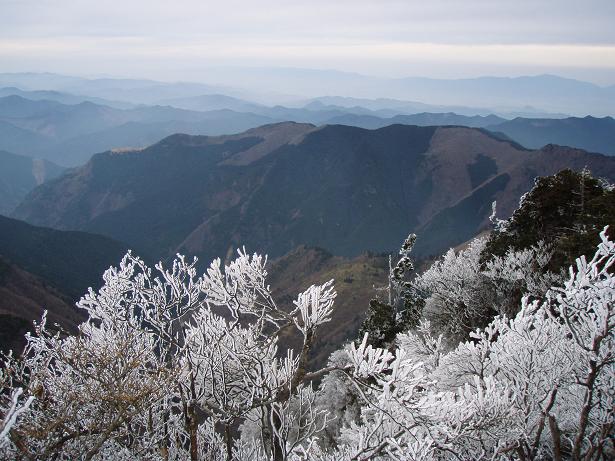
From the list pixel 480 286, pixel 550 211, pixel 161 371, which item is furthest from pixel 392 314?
pixel 161 371

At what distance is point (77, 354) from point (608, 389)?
11183 millimetres

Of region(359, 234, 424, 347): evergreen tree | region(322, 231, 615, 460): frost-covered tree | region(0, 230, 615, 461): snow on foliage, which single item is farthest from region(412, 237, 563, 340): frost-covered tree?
region(0, 230, 615, 461): snow on foliage

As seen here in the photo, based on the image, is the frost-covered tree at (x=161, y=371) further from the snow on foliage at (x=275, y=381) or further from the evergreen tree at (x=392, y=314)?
the evergreen tree at (x=392, y=314)

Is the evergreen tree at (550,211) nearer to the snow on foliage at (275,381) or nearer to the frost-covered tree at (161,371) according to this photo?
the snow on foliage at (275,381)

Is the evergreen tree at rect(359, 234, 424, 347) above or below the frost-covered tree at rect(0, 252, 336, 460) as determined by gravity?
below

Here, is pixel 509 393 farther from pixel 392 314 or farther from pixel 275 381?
pixel 392 314

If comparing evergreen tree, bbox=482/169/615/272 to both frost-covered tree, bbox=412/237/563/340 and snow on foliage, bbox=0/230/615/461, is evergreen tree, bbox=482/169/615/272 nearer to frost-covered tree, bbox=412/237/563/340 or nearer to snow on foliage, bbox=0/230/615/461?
frost-covered tree, bbox=412/237/563/340

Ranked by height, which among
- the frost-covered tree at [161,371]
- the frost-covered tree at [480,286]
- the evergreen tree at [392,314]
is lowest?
the evergreen tree at [392,314]

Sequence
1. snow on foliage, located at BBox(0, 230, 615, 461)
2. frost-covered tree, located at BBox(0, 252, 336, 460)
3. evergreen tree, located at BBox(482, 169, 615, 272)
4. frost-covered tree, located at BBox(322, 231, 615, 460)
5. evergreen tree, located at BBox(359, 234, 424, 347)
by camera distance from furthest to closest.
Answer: evergreen tree, located at BBox(359, 234, 424, 347), evergreen tree, located at BBox(482, 169, 615, 272), frost-covered tree, located at BBox(0, 252, 336, 460), snow on foliage, located at BBox(0, 230, 615, 461), frost-covered tree, located at BBox(322, 231, 615, 460)

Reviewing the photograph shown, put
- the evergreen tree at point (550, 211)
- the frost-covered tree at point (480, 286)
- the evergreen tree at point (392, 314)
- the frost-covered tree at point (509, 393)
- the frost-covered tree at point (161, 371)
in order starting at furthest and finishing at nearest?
the evergreen tree at point (392, 314), the evergreen tree at point (550, 211), the frost-covered tree at point (480, 286), the frost-covered tree at point (161, 371), the frost-covered tree at point (509, 393)

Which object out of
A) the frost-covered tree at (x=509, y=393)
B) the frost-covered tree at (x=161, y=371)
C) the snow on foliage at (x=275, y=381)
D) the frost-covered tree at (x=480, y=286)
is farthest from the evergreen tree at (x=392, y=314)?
the frost-covered tree at (x=161, y=371)

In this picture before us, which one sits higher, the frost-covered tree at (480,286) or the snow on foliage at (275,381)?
the snow on foliage at (275,381)

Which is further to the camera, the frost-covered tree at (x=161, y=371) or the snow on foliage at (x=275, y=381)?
the frost-covered tree at (x=161, y=371)

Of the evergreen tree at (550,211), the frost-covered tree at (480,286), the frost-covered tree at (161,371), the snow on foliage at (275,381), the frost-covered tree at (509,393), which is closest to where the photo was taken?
the frost-covered tree at (509,393)
